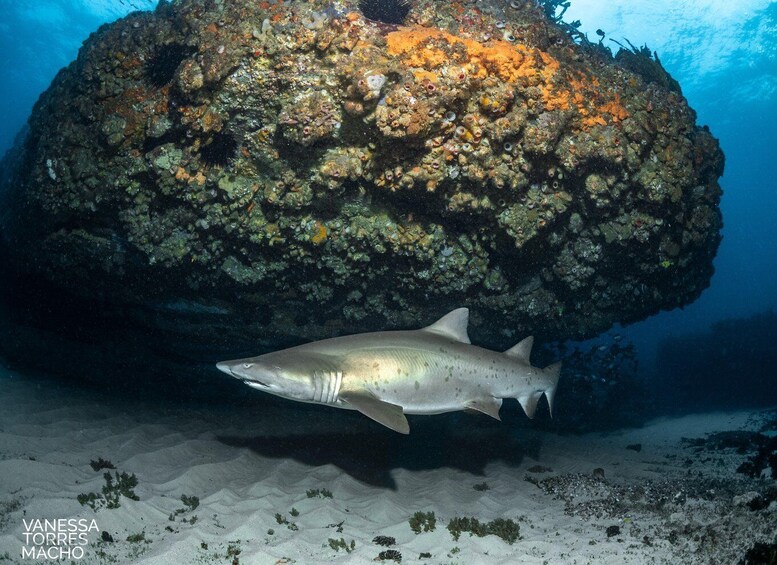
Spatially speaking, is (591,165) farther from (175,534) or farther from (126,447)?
(126,447)

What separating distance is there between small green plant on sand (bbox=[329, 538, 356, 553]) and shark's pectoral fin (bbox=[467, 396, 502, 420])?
7.96 ft

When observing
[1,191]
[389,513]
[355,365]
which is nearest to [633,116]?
[355,365]

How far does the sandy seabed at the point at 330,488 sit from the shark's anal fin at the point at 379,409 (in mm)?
1321

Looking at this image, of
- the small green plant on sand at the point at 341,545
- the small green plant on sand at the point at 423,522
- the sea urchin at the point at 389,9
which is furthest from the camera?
the sea urchin at the point at 389,9

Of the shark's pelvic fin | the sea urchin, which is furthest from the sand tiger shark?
the sea urchin

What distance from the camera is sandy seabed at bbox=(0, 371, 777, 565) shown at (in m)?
4.21

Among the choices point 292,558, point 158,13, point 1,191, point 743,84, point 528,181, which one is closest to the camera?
point 292,558

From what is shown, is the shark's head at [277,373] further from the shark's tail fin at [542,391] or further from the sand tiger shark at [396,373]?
the shark's tail fin at [542,391]

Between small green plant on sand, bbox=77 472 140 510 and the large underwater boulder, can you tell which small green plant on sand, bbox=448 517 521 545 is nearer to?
the large underwater boulder

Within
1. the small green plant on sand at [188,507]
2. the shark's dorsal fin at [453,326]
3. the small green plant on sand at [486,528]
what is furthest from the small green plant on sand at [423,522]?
the small green plant on sand at [188,507]

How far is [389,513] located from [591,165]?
5763mm

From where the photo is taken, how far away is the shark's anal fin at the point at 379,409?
4.55 meters

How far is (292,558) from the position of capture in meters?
4.12

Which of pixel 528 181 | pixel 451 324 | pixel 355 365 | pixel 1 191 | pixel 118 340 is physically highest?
pixel 528 181
